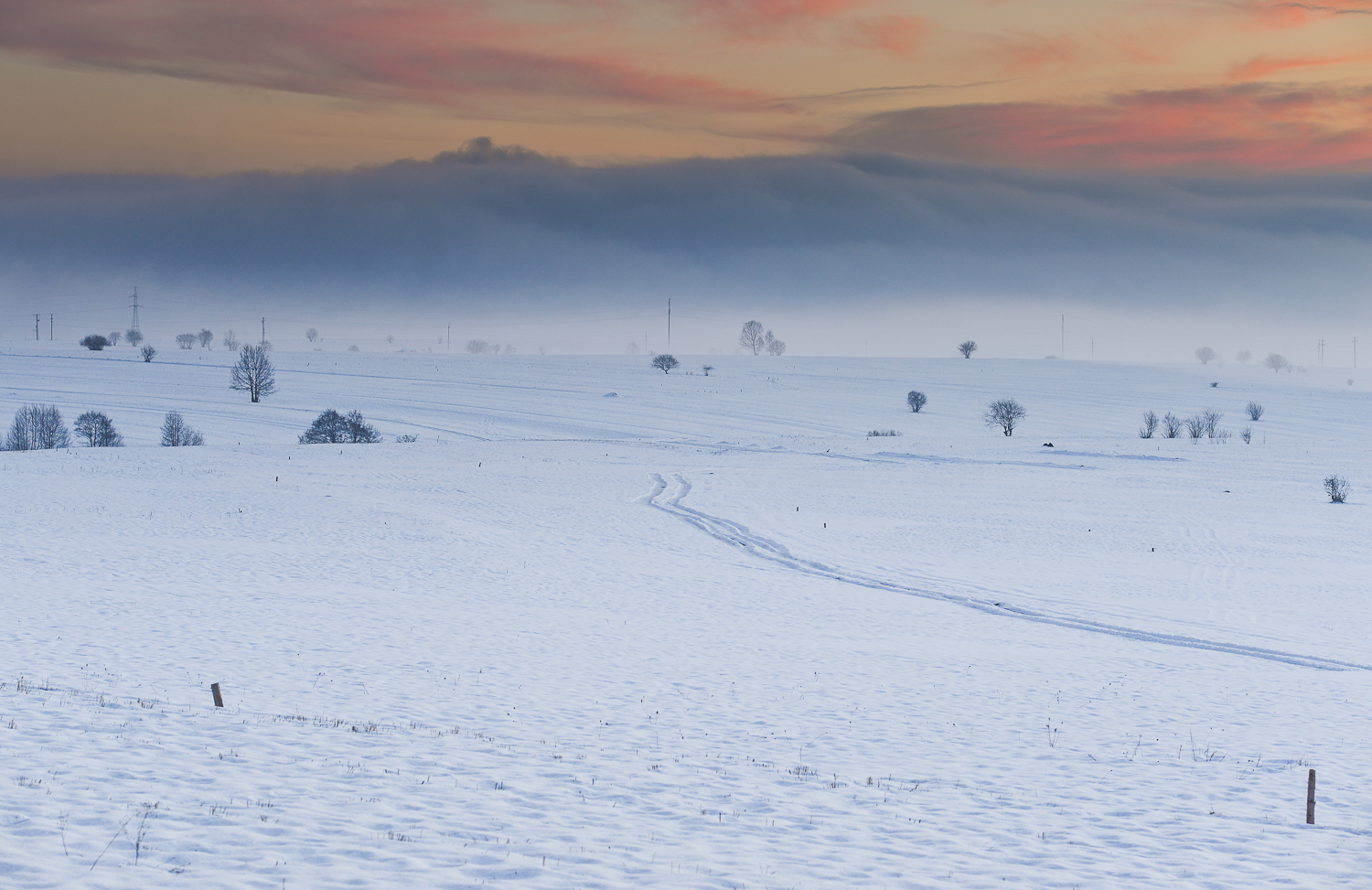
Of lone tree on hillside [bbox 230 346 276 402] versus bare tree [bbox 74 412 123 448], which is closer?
bare tree [bbox 74 412 123 448]

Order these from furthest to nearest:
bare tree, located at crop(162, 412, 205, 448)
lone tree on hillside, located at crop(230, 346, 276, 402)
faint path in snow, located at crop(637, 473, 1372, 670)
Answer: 1. lone tree on hillside, located at crop(230, 346, 276, 402)
2. bare tree, located at crop(162, 412, 205, 448)
3. faint path in snow, located at crop(637, 473, 1372, 670)

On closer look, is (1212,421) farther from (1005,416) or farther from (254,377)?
(254,377)

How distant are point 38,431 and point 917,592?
2968 inches

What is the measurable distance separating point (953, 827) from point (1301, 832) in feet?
12.8

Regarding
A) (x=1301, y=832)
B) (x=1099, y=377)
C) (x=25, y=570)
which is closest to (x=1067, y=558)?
(x=1301, y=832)

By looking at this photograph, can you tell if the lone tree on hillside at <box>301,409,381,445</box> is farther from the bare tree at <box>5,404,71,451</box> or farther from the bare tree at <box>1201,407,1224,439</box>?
the bare tree at <box>1201,407,1224,439</box>

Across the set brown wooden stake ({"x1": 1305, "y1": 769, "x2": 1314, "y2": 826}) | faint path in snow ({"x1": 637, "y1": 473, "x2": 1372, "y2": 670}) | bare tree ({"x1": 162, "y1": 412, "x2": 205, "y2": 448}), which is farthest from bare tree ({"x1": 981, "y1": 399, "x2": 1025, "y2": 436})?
brown wooden stake ({"x1": 1305, "y1": 769, "x2": 1314, "y2": 826})

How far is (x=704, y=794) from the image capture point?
41.6 ft

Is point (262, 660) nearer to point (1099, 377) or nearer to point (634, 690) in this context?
point (634, 690)

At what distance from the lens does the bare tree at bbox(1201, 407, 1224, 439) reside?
9325cm

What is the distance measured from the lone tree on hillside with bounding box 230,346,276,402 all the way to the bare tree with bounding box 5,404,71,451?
20910 mm

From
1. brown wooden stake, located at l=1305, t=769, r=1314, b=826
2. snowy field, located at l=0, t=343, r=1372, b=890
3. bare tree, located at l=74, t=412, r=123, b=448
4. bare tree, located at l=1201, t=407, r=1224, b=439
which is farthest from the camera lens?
bare tree, located at l=1201, t=407, r=1224, b=439

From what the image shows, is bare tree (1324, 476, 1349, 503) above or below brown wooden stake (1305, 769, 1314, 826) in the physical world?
above

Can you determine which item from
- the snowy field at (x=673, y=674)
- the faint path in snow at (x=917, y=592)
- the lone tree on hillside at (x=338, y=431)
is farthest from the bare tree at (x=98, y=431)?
the faint path in snow at (x=917, y=592)
